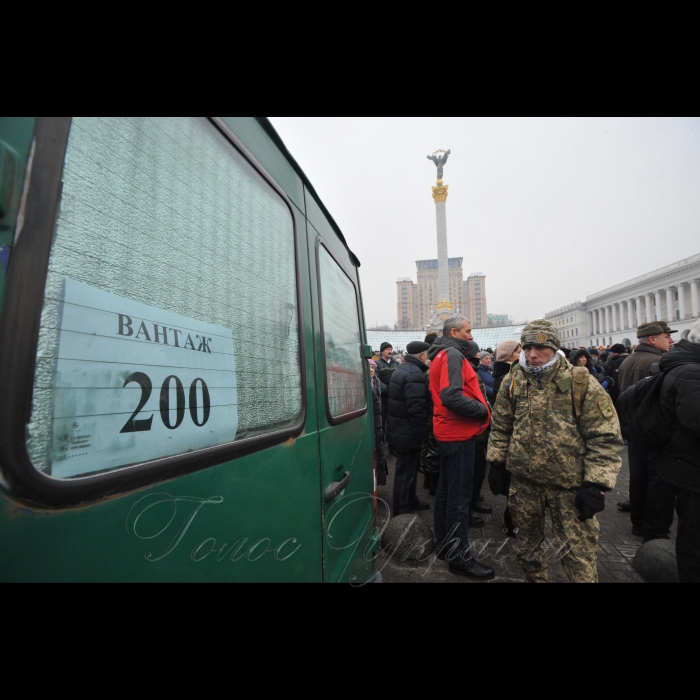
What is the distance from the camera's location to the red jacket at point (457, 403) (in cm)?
276

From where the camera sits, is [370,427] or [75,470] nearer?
[75,470]

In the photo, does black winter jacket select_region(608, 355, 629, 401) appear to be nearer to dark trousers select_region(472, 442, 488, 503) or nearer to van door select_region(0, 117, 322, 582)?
dark trousers select_region(472, 442, 488, 503)

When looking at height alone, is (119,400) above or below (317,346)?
below

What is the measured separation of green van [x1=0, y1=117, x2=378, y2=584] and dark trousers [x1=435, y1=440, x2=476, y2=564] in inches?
59.0

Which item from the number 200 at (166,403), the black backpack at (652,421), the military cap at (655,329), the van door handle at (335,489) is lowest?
the van door handle at (335,489)

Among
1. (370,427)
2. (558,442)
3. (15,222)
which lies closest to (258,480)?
(15,222)

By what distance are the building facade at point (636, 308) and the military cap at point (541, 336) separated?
2.35 ft

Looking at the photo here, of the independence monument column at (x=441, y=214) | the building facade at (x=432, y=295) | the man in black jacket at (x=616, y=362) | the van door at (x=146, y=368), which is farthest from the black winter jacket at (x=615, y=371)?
the building facade at (x=432, y=295)

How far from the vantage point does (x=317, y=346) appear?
5.43 ft

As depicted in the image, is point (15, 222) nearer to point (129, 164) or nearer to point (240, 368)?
point (129, 164)

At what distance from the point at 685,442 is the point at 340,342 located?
2.09m

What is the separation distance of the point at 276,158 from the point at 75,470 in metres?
1.24

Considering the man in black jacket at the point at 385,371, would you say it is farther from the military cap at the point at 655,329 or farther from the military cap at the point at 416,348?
the military cap at the point at 655,329

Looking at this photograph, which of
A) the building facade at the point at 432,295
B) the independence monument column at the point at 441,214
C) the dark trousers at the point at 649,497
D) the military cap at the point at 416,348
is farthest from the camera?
the building facade at the point at 432,295
